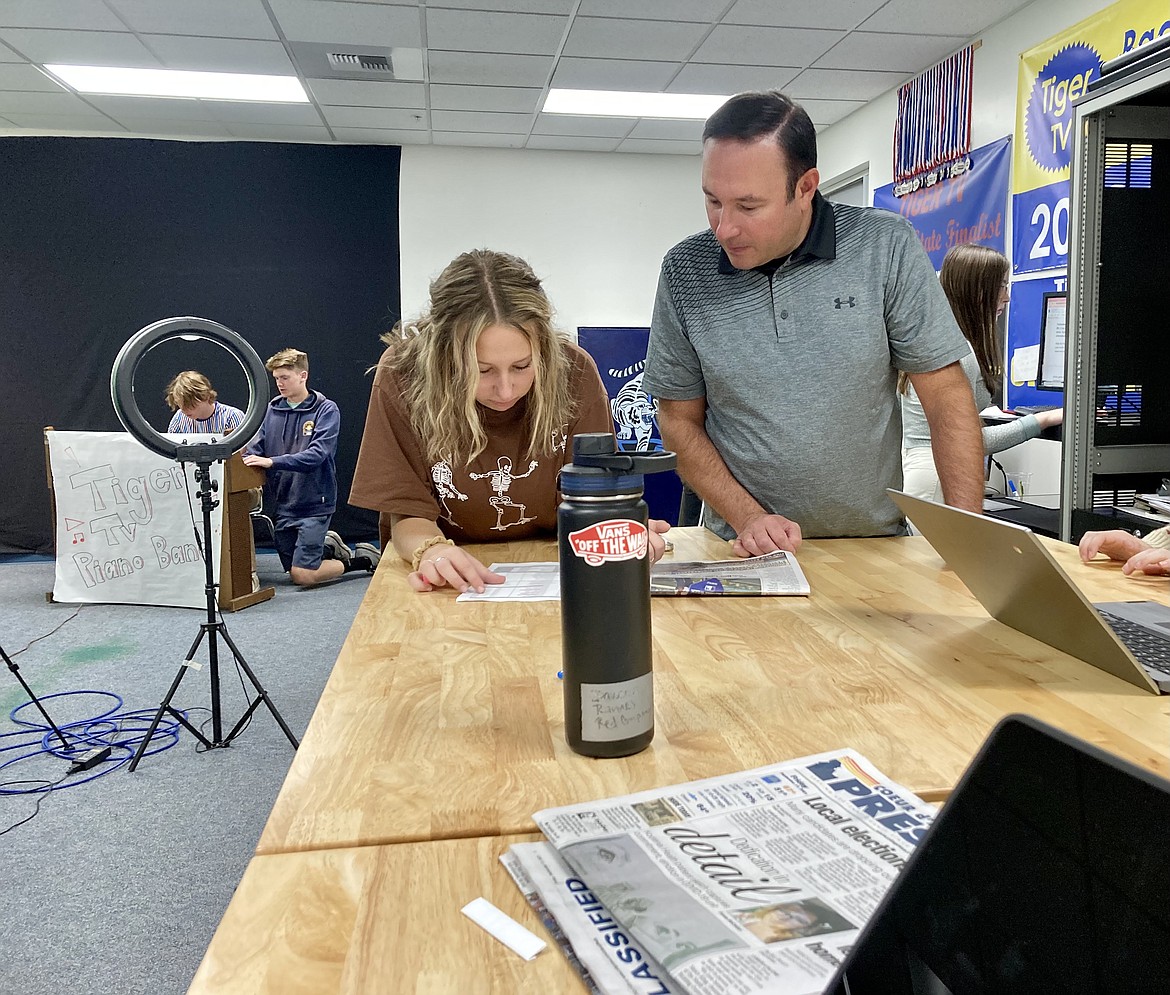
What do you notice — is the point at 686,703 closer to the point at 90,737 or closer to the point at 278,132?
the point at 90,737

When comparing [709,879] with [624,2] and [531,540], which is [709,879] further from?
[624,2]

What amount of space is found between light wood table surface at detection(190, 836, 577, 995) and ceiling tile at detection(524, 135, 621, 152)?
6.03m

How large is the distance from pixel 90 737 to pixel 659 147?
5117 millimetres

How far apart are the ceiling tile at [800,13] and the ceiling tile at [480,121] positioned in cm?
189

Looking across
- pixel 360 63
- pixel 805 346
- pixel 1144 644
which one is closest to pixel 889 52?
pixel 360 63

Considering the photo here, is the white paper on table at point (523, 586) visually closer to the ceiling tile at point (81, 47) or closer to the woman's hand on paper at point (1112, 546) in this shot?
the woman's hand on paper at point (1112, 546)

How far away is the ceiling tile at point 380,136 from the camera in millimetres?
5922

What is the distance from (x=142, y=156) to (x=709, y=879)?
22.3ft

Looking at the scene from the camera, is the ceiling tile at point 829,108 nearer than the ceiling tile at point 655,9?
No

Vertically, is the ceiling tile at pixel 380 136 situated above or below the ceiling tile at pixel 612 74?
above

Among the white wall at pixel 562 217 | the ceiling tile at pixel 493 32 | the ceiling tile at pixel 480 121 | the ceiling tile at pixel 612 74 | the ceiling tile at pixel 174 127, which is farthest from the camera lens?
the white wall at pixel 562 217

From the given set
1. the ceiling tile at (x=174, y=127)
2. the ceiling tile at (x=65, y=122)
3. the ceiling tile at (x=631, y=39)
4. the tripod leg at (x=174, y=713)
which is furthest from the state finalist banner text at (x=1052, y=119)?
the ceiling tile at (x=65, y=122)

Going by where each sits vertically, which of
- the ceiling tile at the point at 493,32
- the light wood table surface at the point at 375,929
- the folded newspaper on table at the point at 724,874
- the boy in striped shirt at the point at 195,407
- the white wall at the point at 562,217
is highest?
the ceiling tile at the point at 493,32

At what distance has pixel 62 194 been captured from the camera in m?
6.13
